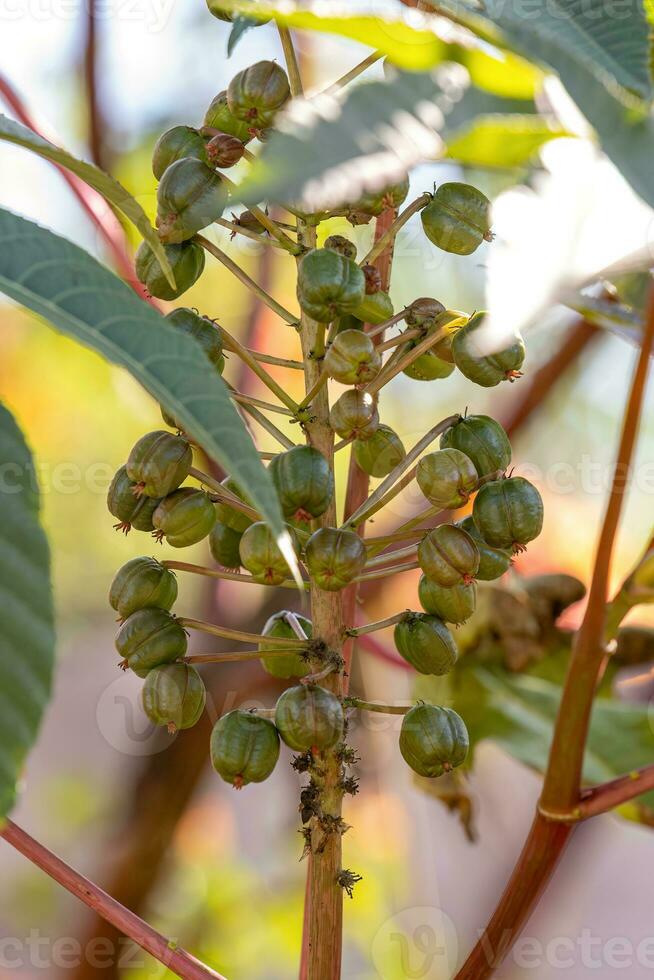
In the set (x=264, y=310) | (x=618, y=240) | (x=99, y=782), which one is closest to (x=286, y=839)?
(x=99, y=782)

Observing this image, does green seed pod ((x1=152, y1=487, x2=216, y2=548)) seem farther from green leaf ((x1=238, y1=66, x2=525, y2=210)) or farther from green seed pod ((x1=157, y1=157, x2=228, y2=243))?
green leaf ((x1=238, y1=66, x2=525, y2=210))

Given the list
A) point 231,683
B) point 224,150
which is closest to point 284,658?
point 224,150

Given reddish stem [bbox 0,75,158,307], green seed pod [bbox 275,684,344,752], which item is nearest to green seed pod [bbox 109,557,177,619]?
green seed pod [bbox 275,684,344,752]

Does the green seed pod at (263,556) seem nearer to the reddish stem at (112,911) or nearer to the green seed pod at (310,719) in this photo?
the green seed pod at (310,719)

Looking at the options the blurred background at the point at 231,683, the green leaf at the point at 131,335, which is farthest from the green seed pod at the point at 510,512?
the blurred background at the point at 231,683

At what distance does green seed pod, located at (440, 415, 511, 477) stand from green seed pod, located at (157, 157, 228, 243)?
19 centimetres

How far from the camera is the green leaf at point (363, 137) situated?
11.5 inches

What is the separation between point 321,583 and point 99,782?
1.32 meters

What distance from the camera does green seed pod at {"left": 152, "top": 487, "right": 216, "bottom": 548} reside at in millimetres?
573

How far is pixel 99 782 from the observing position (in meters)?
1.71

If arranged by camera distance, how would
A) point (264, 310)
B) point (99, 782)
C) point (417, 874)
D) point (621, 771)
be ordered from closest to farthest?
point (621, 771) < point (264, 310) < point (417, 874) < point (99, 782)

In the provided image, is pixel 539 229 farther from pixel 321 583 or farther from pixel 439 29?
pixel 321 583

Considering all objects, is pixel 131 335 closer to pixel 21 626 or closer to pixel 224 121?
pixel 21 626

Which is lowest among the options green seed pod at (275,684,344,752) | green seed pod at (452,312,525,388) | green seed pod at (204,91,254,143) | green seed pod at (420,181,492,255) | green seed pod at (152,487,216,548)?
green seed pod at (275,684,344,752)
